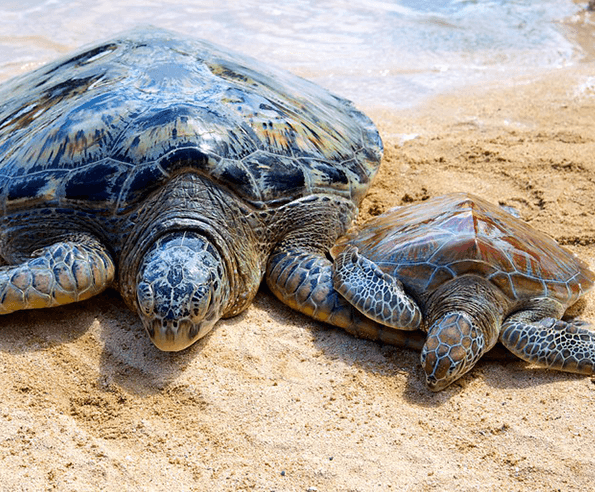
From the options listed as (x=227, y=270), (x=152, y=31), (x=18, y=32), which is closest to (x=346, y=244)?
(x=227, y=270)

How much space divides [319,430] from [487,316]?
1.06 meters

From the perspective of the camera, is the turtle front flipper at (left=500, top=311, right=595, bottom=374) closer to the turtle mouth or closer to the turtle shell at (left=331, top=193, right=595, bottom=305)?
the turtle shell at (left=331, top=193, right=595, bottom=305)

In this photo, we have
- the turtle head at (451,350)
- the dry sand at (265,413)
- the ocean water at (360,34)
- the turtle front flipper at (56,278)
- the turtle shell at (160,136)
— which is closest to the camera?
the dry sand at (265,413)

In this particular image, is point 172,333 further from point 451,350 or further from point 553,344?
point 553,344

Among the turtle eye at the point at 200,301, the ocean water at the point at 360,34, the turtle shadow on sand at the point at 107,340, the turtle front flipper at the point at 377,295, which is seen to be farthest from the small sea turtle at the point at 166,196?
the ocean water at the point at 360,34

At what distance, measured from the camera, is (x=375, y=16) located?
10.5 m

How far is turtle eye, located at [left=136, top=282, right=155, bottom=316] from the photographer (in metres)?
3.10

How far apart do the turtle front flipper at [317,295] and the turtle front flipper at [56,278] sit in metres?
0.97

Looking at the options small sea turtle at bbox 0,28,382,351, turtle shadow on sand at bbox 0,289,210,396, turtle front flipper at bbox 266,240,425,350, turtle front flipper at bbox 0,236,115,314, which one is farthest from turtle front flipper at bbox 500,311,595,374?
turtle front flipper at bbox 0,236,115,314

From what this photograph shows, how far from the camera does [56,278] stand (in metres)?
3.35

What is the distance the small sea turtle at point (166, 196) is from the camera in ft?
10.9

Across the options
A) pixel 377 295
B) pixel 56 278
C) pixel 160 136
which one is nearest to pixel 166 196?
pixel 160 136

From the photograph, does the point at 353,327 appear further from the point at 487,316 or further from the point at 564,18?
the point at 564,18

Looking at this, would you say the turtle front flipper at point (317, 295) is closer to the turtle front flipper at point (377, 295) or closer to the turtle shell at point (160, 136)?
the turtle front flipper at point (377, 295)
